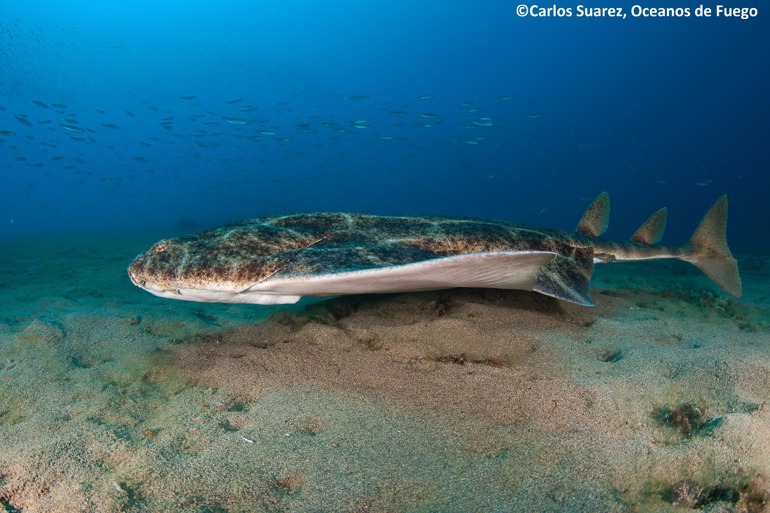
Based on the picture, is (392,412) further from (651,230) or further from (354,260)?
(651,230)

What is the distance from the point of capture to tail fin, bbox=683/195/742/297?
5727mm

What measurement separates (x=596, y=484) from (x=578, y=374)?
127 cm

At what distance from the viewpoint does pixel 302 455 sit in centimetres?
219

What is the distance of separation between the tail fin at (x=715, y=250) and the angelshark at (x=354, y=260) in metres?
2.08

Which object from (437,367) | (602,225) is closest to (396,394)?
(437,367)

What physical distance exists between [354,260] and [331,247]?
0.49m

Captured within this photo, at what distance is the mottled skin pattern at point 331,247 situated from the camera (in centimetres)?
330

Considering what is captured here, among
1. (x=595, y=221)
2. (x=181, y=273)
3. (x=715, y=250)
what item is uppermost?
(x=181, y=273)

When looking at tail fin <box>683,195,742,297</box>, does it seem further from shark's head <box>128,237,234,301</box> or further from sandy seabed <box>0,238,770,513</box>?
shark's head <box>128,237,234,301</box>

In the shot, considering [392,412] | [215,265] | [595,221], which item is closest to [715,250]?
[595,221]

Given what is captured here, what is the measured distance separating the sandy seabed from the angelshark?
0.60m

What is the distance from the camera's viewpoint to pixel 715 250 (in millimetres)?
5836

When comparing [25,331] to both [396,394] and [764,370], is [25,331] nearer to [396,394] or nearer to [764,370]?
[396,394]

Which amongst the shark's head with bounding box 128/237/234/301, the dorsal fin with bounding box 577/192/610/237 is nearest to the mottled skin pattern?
the shark's head with bounding box 128/237/234/301
